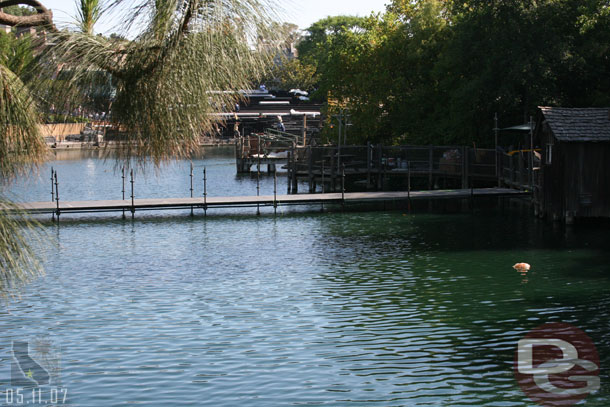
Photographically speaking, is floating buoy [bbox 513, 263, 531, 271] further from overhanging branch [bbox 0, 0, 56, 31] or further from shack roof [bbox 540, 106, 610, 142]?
overhanging branch [bbox 0, 0, 56, 31]

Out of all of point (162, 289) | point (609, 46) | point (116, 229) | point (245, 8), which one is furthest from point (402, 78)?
point (245, 8)

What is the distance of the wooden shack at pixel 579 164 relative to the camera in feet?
101

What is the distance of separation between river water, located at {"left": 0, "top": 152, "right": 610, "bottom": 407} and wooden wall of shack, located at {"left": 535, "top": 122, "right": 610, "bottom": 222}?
1.14 meters

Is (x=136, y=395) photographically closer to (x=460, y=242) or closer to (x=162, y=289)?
(x=162, y=289)

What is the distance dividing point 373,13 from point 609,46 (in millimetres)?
22268

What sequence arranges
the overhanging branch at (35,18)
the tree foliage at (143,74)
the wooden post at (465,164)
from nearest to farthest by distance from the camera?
the overhanging branch at (35,18) → the tree foliage at (143,74) → the wooden post at (465,164)

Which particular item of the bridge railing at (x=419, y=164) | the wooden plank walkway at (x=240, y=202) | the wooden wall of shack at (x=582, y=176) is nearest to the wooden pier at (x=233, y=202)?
the wooden plank walkway at (x=240, y=202)

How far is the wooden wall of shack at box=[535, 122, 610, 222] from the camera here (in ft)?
101

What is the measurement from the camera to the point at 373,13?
56781mm

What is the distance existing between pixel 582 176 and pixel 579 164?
1.66 feet

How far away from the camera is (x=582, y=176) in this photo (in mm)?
30797

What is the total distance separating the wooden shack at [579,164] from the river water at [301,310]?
1.21 metres
